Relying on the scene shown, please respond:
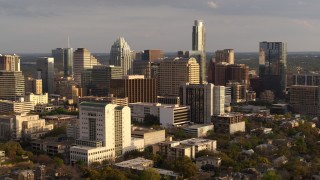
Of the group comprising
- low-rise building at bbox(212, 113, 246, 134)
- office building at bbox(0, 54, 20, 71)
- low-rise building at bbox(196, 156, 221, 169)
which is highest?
office building at bbox(0, 54, 20, 71)

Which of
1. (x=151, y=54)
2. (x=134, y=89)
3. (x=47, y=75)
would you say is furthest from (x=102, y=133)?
(x=151, y=54)

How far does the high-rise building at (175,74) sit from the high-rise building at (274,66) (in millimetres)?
10600

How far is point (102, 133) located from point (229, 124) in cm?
962

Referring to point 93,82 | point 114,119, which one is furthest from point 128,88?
point 114,119

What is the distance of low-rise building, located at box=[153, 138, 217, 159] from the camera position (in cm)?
2301

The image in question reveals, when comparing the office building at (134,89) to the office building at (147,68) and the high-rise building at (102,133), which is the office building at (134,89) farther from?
the high-rise building at (102,133)

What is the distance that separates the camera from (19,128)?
28531 millimetres

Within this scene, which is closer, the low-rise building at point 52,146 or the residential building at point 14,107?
the low-rise building at point 52,146

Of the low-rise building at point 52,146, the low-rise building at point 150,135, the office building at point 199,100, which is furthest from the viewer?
the office building at point 199,100

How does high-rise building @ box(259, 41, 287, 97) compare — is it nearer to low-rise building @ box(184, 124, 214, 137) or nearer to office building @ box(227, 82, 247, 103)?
office building @ box(227, 82, 247, 103)

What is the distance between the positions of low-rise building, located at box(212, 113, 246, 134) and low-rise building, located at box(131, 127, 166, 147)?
485 centimetres

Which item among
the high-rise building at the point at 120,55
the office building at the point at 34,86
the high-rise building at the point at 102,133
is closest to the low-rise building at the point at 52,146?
the high-rise building at the point at 102,133

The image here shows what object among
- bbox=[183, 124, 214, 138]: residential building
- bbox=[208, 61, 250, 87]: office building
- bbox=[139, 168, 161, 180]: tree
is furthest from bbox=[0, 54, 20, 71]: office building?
bbox=[139, 168, 161, 180]: tree

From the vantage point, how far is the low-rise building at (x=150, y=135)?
84.8 ft
